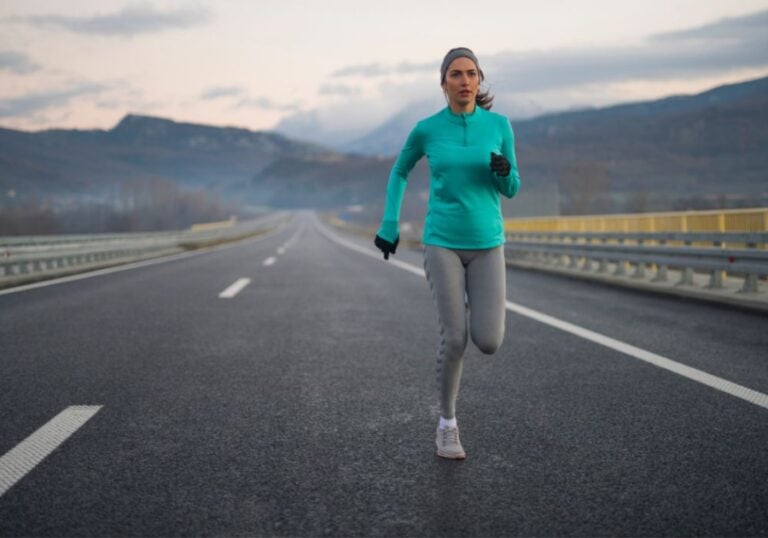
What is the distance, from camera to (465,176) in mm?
3482

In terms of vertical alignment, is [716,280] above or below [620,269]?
above

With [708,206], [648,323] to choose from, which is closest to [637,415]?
[648,323]

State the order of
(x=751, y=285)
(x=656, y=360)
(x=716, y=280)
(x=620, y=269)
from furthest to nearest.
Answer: (x=620, y=269) → (x=716, y=280) → (x=751, y=285) → (x=656, y=360)

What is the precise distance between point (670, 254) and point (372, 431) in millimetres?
8428

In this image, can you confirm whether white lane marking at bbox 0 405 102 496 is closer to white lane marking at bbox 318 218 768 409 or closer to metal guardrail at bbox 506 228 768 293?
white lane marking at bbox 318 218 768 409

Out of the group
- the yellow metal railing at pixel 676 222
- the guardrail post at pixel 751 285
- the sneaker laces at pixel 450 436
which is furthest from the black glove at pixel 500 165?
the yellow metal railing at pixel 676 222

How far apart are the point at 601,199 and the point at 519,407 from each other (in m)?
89.1

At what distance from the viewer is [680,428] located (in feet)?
12.6

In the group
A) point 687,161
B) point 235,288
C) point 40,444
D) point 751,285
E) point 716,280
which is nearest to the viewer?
point 40,444

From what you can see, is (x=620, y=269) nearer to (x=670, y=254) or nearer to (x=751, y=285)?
(x=670, y=254)

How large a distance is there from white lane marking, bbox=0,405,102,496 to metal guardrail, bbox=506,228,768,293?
7892 mm

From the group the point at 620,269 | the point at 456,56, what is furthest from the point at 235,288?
the point at 456,56

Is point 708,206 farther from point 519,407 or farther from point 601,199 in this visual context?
point 519,407

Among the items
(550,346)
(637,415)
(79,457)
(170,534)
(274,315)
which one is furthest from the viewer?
(274,315)
